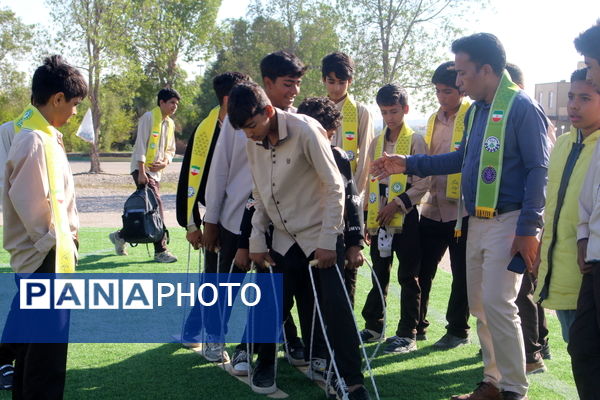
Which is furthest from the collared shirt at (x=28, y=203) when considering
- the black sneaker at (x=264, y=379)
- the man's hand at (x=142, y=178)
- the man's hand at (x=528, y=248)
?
the man's hand at (x=142, y=178)

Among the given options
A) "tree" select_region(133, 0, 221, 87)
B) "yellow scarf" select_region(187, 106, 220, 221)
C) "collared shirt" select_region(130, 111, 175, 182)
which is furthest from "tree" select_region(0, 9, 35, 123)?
"yellow scarf" select_region(187, 106, 220, 221)

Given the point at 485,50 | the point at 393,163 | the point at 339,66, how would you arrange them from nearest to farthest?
the point at 485,50, the point at 393,163, the point at 339,66

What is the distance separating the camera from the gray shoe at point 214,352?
4777 millimetres

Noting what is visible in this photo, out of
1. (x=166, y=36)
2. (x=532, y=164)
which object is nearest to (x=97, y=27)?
(x=166, y=36)

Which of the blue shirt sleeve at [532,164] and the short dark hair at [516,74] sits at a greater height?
the short dark hair at [516,74]

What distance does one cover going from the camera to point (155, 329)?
557 centimetres

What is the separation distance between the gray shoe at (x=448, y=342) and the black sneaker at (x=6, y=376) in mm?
3034

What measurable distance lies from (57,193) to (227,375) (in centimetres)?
186

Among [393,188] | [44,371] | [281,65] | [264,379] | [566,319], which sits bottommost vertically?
[264,379]

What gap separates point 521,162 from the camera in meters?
3.80

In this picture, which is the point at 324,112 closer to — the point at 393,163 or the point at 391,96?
the point at 393,163

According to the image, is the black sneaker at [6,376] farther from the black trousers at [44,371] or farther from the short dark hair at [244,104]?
the short dark hair at [244,104]

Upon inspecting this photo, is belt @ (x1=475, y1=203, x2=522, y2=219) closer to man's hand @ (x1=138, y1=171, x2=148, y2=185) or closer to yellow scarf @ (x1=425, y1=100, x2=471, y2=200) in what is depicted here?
yellow scarf @ (x1=425, y1=100, x2=471, y2=200)

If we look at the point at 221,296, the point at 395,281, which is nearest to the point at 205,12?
the point at 395,281
